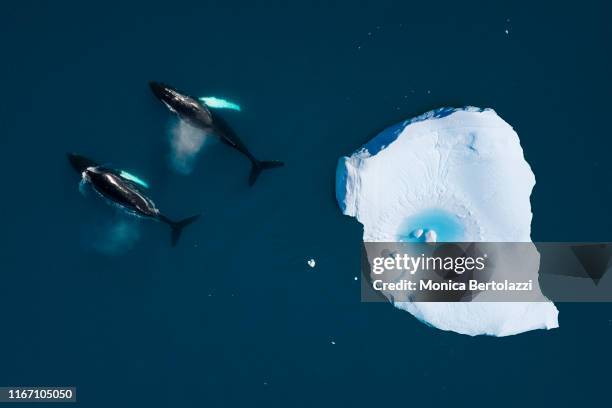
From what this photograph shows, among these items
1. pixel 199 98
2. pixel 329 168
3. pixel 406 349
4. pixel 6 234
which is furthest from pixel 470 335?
pixel 6 234

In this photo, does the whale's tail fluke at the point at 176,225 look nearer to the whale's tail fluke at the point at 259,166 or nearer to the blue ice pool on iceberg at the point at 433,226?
the whale's tail fluke at the point at 259,166

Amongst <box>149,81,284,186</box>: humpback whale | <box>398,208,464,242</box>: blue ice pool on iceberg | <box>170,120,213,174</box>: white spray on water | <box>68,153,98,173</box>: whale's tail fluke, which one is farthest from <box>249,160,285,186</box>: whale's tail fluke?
<box>68,153,98,173</box>: whale's tail fluke

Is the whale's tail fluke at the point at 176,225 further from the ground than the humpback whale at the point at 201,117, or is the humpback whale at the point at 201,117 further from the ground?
the humpback whale at the point at 201,117

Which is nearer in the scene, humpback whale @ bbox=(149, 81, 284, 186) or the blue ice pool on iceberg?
humpback whale @ bbox=(149, 81, 284, 186)

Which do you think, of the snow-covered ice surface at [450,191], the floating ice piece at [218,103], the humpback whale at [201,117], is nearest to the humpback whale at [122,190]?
the humpback whale at [201,117]

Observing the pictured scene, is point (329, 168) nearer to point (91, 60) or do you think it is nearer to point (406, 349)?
point (406, 349)

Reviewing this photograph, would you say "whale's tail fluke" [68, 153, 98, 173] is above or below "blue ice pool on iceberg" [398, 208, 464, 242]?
above

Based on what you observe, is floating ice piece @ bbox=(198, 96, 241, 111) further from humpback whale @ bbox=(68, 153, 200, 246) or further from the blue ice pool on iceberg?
the blue ice pool on iceberg
